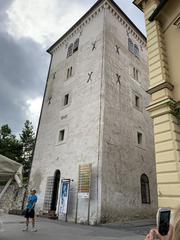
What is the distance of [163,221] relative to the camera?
57.9 inches

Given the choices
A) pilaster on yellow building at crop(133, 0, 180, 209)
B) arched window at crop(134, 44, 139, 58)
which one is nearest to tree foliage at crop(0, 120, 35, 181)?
arched window at crop(134, 44, 139, 58)

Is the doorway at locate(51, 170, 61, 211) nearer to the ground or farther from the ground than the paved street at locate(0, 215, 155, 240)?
farther from the ground

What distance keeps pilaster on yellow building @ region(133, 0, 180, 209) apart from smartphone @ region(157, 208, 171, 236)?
4.47 m

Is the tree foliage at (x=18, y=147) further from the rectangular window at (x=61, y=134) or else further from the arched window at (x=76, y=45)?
the arched window at (x=76, y=45)

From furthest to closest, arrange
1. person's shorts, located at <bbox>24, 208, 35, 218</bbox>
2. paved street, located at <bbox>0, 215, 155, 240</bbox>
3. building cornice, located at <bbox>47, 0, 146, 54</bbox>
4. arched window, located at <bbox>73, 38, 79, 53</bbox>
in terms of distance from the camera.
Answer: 1. arched window, located at <bbox>73, 38, 79, 53</bbox>
2. building cornice, located at <bbox>47, 0, 146, 54</bbox>
3. person's shorts, located at <bbox>24, 208, 35, 218</bbox>
4. paved street, located at <bbox>0, 215, 155, 240</bbox>

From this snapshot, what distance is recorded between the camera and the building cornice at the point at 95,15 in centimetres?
1942

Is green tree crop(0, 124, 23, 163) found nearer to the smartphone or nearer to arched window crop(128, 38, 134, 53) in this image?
arched window crop(128, 38, 134, 53)

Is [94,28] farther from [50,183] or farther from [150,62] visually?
[50,183]

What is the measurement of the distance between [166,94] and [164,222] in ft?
19.4

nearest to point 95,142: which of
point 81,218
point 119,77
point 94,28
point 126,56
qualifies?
point 81,218

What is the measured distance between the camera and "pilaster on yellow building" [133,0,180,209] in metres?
5.82

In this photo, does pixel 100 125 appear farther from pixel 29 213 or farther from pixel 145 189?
pixel 29 213

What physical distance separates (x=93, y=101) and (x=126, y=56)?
22.7 feet

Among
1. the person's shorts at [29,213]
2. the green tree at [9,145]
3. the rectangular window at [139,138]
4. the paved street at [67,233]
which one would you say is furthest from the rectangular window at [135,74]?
the green tree at [9,145]
